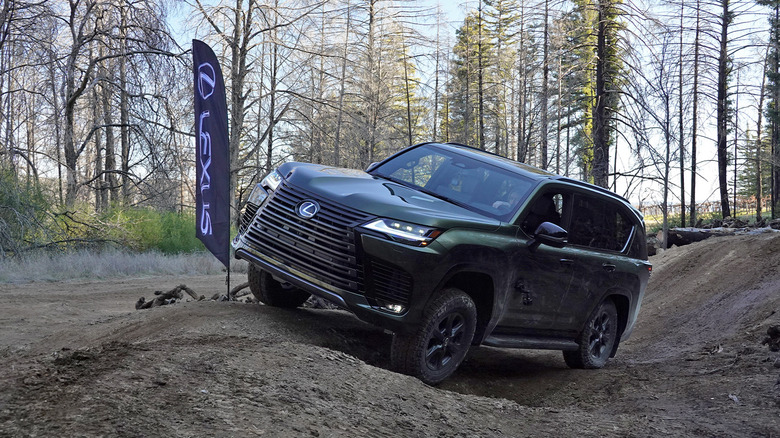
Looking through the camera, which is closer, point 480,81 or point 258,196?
point 258,196

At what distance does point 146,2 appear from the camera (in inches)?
640

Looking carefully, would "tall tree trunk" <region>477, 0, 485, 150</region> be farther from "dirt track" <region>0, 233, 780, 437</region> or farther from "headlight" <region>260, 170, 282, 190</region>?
"headlight" <region>260, 170, 282, 190</region>

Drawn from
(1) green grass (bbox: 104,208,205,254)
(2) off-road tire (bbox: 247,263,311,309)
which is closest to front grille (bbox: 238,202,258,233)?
(2) off-road tire (bbox: 247,263,311,309)

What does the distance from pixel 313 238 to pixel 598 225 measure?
347 centimetres

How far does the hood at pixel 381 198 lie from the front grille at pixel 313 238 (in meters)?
0.10

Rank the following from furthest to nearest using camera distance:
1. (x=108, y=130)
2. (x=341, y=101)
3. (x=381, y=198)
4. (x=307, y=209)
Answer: (x=341, y=101), (x=108, y=130), (x=307, y=209), (x=381, y=198)

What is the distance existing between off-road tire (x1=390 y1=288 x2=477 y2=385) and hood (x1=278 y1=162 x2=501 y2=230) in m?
0.62

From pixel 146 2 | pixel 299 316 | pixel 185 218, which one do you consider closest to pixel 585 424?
pixel 299 316

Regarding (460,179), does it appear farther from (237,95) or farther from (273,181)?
(237,95)

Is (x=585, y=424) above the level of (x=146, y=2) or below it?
below

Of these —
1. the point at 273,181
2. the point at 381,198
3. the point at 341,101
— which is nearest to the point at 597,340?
the point at 381,198

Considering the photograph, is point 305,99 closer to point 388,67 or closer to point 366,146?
point 366,146

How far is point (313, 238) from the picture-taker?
18.9 ft

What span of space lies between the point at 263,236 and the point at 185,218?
1734 centimetres
